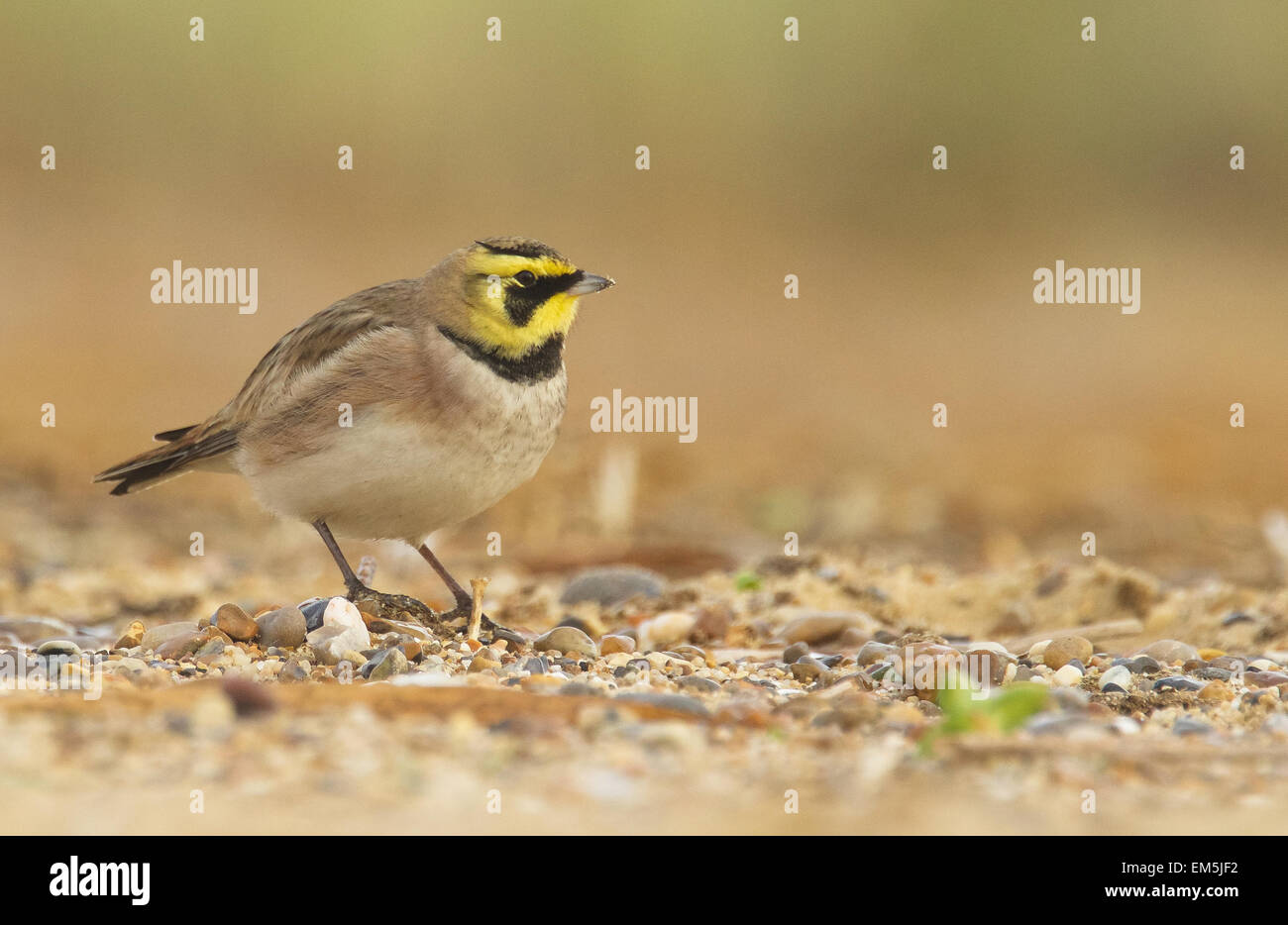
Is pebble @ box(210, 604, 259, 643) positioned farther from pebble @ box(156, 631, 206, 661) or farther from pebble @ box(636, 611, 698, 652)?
pebble @ box(636, 611, 698, 652)

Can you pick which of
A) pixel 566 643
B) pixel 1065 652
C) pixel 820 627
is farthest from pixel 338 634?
pixel 1065 652

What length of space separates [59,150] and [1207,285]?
42.5 ft

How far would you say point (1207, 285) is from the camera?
17828 mm

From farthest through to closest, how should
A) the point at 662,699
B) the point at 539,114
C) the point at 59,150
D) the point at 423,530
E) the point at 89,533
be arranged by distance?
the point at 539,114 → the point at 59,150 → the point at 89,533 → the point at 423,530 → the point at 662,699

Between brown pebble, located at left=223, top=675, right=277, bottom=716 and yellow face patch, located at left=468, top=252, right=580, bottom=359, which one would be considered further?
yellow face patch, located at left=468, top=252, right=580, bottom=359

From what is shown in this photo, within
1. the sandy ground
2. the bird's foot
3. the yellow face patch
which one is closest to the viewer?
the sandy ground

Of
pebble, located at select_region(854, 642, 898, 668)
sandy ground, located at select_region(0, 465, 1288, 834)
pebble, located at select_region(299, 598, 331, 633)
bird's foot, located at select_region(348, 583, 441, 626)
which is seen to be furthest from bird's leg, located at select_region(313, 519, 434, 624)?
pebble, located at select_region(854, 642, 898, 668)

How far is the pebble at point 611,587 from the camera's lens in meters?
7.48

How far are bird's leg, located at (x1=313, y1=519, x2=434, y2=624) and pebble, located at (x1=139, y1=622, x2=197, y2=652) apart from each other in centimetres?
69

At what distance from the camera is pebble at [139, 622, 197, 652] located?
5758 millimetres

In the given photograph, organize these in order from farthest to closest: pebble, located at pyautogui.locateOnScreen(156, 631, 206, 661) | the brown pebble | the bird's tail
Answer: the bird's tail < pebble, located at pyautogui.locateOnScreen(156, 631, 206, 661) < the brown pebble

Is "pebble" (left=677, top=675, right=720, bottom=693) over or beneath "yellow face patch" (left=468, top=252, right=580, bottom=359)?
beneath

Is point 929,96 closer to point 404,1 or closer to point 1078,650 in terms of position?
point 404,1

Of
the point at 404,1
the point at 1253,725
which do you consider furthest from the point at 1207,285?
the point at 1253,725
